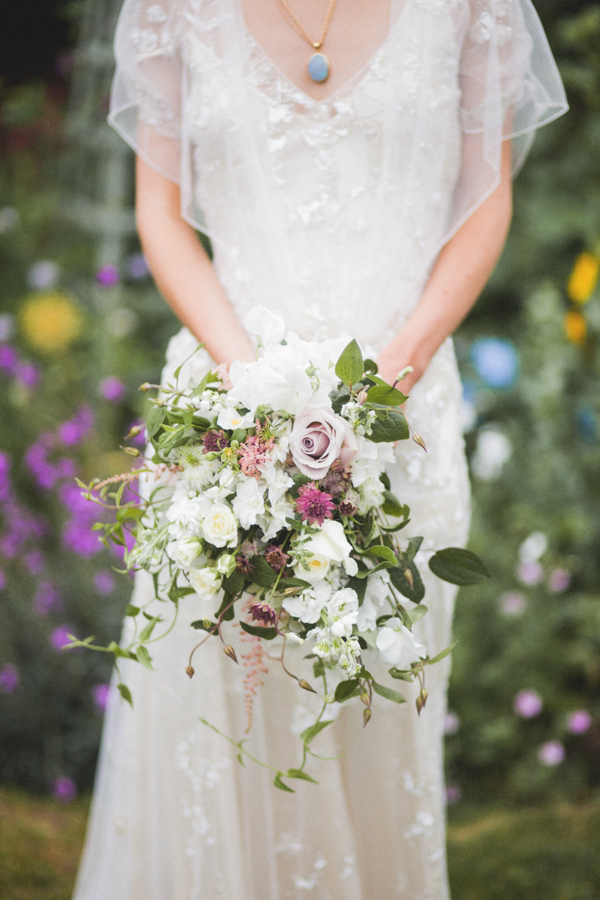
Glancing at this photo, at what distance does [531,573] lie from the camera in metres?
2.95

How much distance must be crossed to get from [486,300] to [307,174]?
300 centimetres

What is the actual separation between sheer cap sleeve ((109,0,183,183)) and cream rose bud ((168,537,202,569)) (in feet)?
2.87

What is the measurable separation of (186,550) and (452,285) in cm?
82

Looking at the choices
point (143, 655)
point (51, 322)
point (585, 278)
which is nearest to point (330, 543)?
point (143, 655)

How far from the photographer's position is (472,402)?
3672 millimetres

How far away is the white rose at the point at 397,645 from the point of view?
1.34 metres

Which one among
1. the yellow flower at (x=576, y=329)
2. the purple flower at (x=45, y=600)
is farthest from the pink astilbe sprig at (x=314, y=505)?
the yellow flower at (x=576, y=329)

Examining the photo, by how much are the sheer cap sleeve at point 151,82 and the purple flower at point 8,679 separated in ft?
6.12

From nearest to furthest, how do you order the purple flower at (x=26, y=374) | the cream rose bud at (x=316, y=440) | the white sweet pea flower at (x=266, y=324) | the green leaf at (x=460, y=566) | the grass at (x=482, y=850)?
the cream rose bud at (x=316, y=440) < the white sweet pea flower at (x=266, y=324) < the green leaf at (x=460, y=566) < the grass at (x=482, y=850) < the purple flower at (x=26, y=374)

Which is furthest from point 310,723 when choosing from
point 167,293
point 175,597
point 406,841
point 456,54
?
point 456,54

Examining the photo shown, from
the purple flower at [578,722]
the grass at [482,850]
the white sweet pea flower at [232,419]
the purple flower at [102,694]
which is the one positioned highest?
the white sweet pea flower at [232,419]

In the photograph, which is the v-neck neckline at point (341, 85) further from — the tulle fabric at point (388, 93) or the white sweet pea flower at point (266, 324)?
the white sweet pea flower at point (266, 324)

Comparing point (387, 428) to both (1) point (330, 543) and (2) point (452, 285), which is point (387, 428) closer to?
(1) point (330, 543)

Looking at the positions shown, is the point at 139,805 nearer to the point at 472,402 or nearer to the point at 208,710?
the point at 208,710
